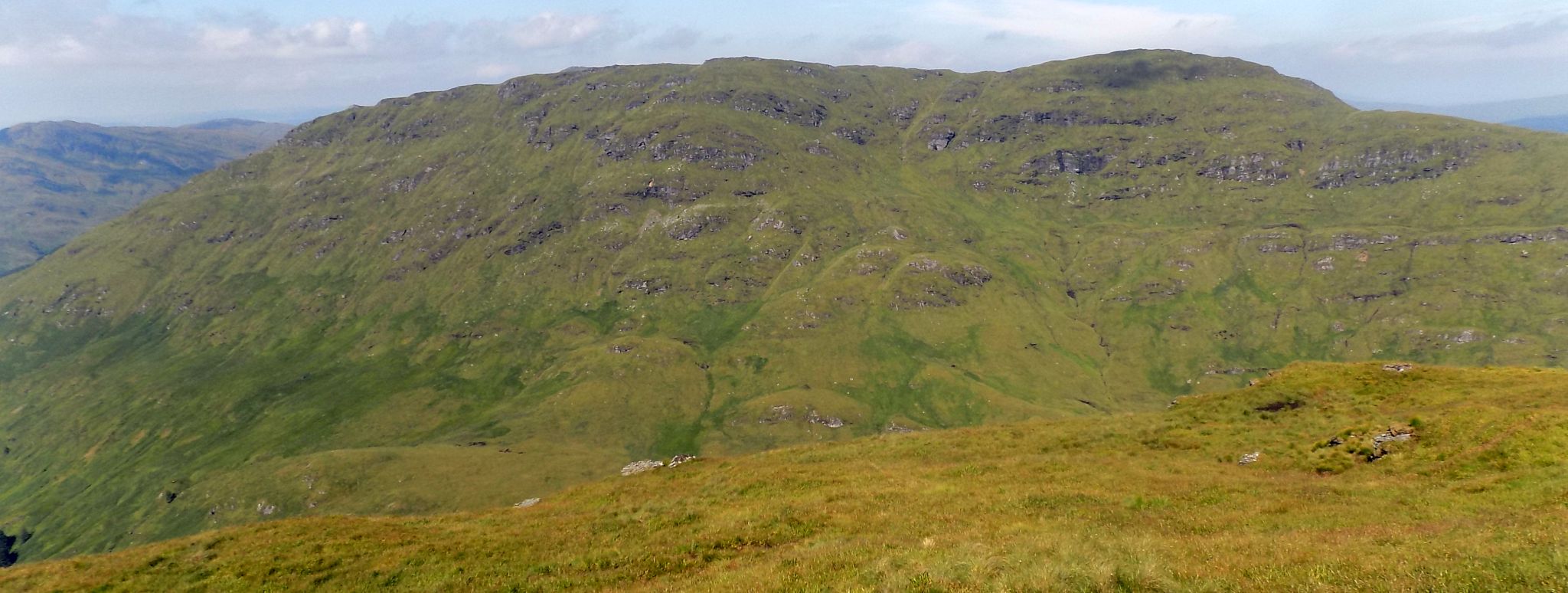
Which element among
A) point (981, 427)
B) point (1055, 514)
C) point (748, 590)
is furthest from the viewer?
point (981, 427)

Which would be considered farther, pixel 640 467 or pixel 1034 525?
pixel 640 467

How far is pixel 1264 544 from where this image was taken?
2325cm

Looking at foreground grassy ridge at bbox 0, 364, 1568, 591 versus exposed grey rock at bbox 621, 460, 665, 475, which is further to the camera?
exposed grey rock at bbox 621, 460, 665, 475

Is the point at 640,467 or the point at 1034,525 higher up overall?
the point at 1034,525

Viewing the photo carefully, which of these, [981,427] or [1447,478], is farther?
[981,427]

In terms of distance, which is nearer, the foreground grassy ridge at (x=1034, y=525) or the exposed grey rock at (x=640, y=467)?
the foreground grassy ridge at (x=1034, y=525)

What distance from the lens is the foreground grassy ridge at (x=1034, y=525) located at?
19.8 m

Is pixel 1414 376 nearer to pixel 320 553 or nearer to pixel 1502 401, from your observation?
pixel 1502 401

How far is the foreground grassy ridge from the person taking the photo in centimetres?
1984

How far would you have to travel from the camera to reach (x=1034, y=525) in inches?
1194

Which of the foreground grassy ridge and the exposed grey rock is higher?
the foreground grassy ridge

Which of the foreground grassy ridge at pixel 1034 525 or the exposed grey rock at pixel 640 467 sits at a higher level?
Result: the foreground grassy ridge at pixel 1034 525

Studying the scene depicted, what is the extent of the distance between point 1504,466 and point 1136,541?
26242 mm

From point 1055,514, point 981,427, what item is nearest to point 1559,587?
point 1055,514
